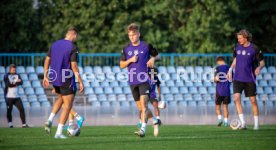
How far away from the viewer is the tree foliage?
116 feet

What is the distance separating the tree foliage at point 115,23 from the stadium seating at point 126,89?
17.7ft

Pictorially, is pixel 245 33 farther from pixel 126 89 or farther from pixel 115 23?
pixel 115 23

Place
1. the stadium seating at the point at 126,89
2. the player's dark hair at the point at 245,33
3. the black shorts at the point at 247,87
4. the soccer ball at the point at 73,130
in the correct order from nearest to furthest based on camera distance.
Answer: the soccer ball at the point at 73,130 < the player's dark hair at the point at 245,33 < the black shorts at the point at 247,87 < the stadium seating at the point at 126,89

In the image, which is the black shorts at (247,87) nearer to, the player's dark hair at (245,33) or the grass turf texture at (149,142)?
the player's dark hair at (245,33)

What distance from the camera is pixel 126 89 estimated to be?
95.4ft

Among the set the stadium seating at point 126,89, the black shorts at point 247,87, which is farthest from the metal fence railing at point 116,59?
the black shorts at point 247,87

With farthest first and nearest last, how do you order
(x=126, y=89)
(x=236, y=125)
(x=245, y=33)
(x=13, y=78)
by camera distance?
1. (x=126, y=89)
2. (x=13, y=78)
3. (x=236, y=125)
4. (x=245, y=33)

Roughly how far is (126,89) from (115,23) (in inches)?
289

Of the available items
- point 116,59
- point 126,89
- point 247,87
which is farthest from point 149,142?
point 116,59

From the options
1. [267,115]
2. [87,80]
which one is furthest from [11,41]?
[267,115]

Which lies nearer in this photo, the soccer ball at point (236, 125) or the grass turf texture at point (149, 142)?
the grass turf texture at point (149, 142)

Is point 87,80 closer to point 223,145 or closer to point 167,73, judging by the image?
point 167,73

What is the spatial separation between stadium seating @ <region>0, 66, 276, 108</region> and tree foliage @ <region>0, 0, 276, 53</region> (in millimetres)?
5392

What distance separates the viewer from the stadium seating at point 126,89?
1097 inches
